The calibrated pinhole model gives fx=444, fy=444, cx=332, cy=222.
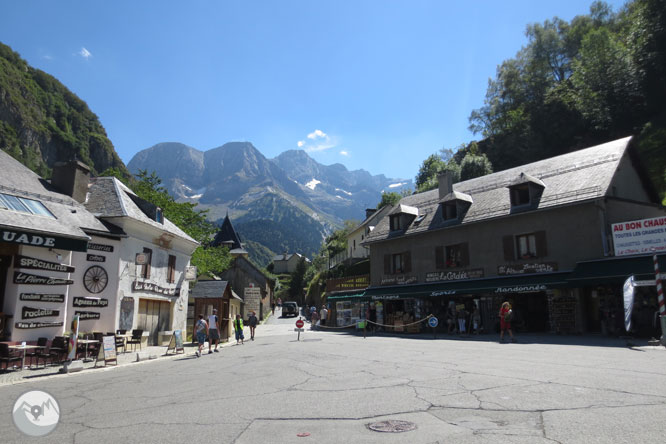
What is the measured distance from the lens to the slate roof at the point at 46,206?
1425cm

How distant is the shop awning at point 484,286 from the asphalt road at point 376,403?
1012 cm

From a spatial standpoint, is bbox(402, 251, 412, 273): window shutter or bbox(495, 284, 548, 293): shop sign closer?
bbox(495, 284, 548, 293): shop sign

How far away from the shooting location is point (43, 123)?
86.5 meters

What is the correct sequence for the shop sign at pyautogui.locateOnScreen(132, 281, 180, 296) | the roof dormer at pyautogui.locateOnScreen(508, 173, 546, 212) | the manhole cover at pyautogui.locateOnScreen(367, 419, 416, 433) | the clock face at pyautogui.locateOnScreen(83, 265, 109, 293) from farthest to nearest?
the roof dormer at pyautogui.locateOnScreen(508, 173, 546, 212) < the shop sign at pyautogui.locateOnScreen(132, 281, 180, 296) < the clock face at pyautogui.locateOnScreen(83, 265, 109, 293) < the manhole cover at pyautogui.locateOnScreen(367, 419, 416, 433)

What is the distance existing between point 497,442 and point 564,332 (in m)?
19.6

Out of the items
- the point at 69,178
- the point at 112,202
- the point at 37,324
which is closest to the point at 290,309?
the point at 112,202

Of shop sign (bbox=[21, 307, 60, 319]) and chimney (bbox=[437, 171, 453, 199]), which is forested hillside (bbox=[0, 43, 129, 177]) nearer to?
shop sign (bbox=[21, 307, 60, 319])

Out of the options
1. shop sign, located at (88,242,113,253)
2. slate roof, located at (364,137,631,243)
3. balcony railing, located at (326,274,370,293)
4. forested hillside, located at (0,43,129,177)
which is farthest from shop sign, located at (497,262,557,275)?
forested hillside, located at (0,43,129,177)

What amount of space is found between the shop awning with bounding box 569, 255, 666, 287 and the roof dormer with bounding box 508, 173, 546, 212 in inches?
177

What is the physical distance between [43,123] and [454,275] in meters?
89.9

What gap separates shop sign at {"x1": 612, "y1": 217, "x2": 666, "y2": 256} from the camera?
18.7 metres

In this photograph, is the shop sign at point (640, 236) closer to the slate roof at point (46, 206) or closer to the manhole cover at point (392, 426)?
the manhole cover at point (392, 426)

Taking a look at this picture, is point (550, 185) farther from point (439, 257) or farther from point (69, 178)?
point (69, 178)

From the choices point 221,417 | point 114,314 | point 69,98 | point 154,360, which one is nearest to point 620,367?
point 221,417
